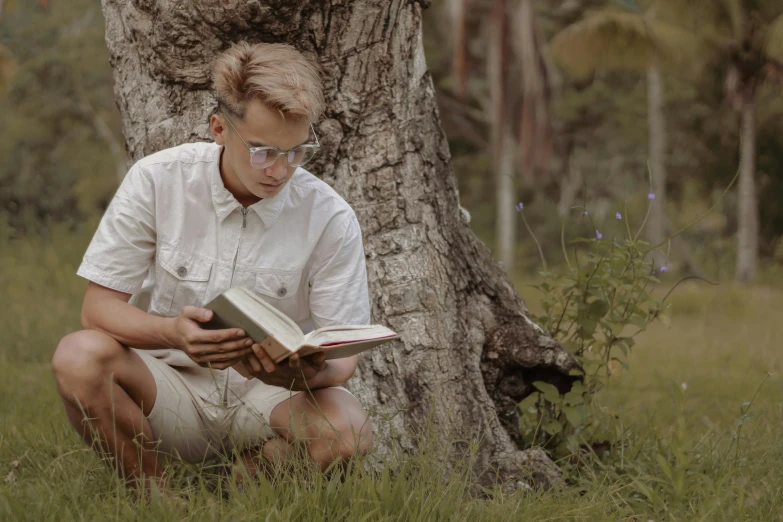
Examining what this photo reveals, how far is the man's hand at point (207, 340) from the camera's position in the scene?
2549 millimetres

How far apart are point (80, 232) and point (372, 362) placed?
24.8ft

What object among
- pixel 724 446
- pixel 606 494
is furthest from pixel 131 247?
pixel 724 446

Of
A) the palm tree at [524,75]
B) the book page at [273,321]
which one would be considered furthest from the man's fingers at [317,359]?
the palm tree at [524,75]

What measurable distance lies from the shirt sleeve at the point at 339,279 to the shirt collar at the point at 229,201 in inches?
7.6

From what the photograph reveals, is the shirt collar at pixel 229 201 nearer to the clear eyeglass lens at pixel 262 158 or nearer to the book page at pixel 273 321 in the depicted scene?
the clear eyeglass lens at pixel 262 158

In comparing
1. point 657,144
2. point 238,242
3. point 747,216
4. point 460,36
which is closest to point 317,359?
point 238,242

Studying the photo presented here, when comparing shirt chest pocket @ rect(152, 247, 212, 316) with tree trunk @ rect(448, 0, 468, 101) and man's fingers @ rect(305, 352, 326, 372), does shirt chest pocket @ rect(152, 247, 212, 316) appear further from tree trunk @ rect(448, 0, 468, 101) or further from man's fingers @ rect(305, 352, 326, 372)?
tree trunk @ rect(448, 0, 468, 101)

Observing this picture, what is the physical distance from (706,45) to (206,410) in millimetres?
19460

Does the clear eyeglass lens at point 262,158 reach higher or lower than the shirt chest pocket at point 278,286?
higher

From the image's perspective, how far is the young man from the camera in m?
2.74

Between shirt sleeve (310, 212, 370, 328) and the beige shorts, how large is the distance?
0.26 metres

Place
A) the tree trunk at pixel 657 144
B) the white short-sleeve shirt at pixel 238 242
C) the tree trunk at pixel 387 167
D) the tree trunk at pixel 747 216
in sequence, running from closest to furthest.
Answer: the white short-sleeve shirt at pixel 238 242 < the tree trunk at pixel 387 167 < the tree trunk at pixel 747 216 < the tree trunk at pixel 657 144

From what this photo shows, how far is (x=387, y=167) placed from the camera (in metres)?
3.58

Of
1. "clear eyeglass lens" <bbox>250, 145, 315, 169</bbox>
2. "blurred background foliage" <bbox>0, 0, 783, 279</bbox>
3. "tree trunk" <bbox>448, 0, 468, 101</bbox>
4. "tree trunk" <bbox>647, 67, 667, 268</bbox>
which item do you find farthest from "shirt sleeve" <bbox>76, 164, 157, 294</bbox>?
"tree trunk" <bbox>647, 67, 667, 268</bbox>
